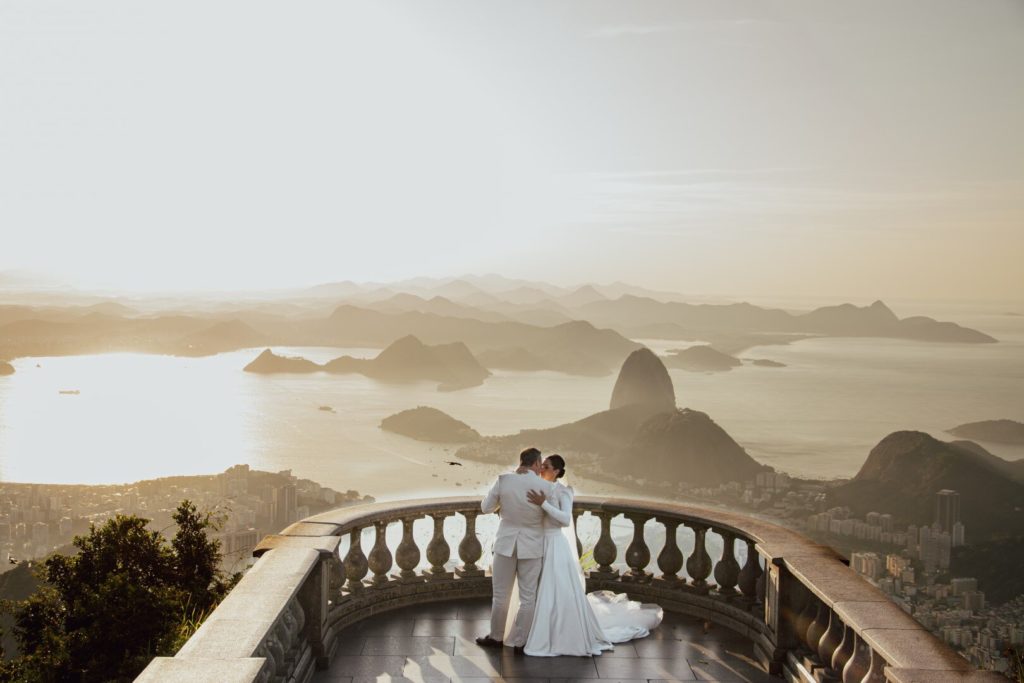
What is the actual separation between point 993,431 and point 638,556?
90513 mm

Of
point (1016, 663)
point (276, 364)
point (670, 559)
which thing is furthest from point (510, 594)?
point (276, 364)

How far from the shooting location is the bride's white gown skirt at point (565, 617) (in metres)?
6.59

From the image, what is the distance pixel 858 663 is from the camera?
5.20 m

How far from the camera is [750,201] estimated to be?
9094 cm

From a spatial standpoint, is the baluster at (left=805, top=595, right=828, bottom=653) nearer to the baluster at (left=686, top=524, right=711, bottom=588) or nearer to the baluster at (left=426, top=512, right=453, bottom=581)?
the baluster at (left=686, top=524, right=711, bottom=588)

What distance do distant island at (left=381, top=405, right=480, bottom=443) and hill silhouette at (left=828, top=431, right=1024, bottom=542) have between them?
37.2m

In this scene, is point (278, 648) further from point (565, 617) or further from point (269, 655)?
point (565, 617)

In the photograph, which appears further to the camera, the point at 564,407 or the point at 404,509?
the point at 564,407

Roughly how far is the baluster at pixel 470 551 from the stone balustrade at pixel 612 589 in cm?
1

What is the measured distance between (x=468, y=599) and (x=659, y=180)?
81.8m

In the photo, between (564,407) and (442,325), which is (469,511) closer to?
(564,407)

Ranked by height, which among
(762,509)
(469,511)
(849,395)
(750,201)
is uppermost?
(750,201)

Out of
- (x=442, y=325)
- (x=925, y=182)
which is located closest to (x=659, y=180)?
(x=925, y=182)

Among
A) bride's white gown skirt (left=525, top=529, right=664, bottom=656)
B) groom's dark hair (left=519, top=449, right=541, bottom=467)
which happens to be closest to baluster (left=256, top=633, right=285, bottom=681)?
bride's white gown skirt (left=525, top=529, right=664, bottom=656)
